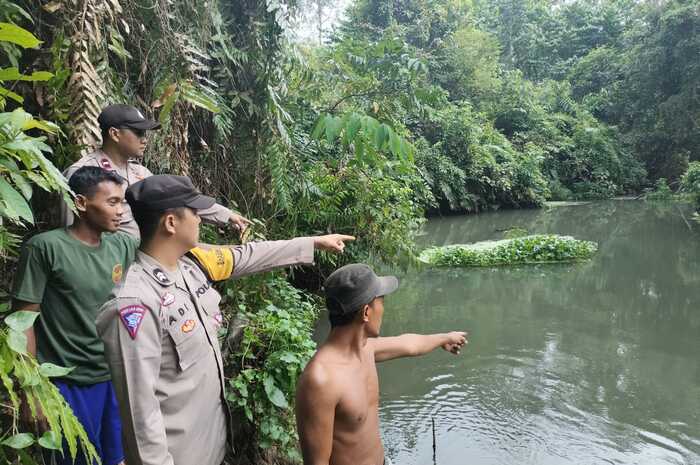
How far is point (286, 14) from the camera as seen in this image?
457cm

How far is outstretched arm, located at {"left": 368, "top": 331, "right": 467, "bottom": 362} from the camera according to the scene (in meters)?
2.37

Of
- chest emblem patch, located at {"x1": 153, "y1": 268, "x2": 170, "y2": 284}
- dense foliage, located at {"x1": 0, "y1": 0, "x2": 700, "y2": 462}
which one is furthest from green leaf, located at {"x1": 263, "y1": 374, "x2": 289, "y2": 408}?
chest emblem patch, located at {"x1": 153, "y1": 268, "x2": 170, "y2": 284}

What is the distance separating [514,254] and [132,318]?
414 inches

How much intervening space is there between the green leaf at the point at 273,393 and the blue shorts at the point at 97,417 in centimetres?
76

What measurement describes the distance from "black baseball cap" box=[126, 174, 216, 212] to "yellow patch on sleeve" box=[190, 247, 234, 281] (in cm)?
40

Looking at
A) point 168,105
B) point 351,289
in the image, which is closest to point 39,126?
point 351,289

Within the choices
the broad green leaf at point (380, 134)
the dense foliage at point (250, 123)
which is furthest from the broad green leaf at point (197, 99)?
the broad green leaf at point (380, 134)

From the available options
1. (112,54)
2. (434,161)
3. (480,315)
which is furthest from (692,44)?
(112,54)

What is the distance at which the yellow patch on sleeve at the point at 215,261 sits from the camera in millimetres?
2115

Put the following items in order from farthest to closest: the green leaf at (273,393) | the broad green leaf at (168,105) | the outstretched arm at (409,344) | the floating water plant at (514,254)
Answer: the floating water plant at (514,254) < the broad green leaf at (168,105) < the green leaf at (273,393) < the outstretched arm at (409,344)

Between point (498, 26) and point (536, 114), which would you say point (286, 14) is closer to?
point (536, 114)

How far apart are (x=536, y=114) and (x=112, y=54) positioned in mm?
24179

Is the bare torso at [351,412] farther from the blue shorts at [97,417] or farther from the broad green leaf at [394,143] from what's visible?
the broad green leaf at [394,143]

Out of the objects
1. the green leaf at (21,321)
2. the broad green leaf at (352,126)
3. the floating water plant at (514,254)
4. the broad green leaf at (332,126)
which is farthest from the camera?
the floating water plant at (514,254)
